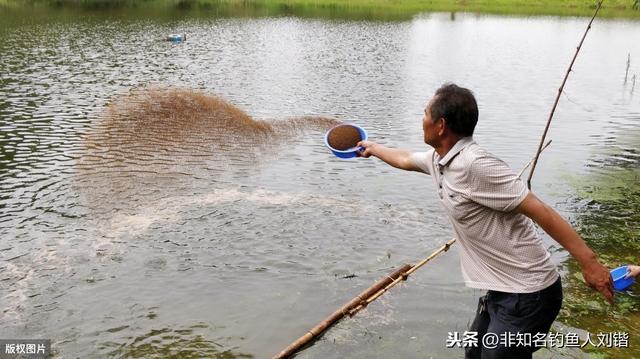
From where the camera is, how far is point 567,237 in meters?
3.18

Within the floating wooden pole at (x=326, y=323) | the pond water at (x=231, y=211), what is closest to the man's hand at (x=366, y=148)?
the floating wooden pole at (x=326, y=323)

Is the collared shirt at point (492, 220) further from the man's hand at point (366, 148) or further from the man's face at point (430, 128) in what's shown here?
the man's hand at point (366, 148)

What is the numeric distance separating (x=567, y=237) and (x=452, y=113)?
981 mm

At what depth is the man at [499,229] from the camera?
10.4ft

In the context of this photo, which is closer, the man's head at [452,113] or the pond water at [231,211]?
the man's head at [452,113]

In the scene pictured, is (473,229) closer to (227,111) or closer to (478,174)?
(478,174)

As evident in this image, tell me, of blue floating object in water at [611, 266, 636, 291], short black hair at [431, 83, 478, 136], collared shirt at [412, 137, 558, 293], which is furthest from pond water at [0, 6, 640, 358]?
short black hair at [431, 83, 478, 136]

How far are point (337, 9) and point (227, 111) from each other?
157 feet

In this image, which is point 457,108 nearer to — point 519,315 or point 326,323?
point 519,315

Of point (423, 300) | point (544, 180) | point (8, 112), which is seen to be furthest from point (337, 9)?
point (423, 300)

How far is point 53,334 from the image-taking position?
21.3 ft

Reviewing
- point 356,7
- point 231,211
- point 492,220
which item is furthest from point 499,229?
point 356,7

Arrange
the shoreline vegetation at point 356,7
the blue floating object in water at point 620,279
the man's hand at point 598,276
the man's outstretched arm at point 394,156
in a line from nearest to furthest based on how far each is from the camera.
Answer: the man's hand at point 598,276, the man's outstretched arm at point 394,156, the blue floating object in water at point 620,279, the shoreline vegetation at point 356,7

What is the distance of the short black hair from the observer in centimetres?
334
